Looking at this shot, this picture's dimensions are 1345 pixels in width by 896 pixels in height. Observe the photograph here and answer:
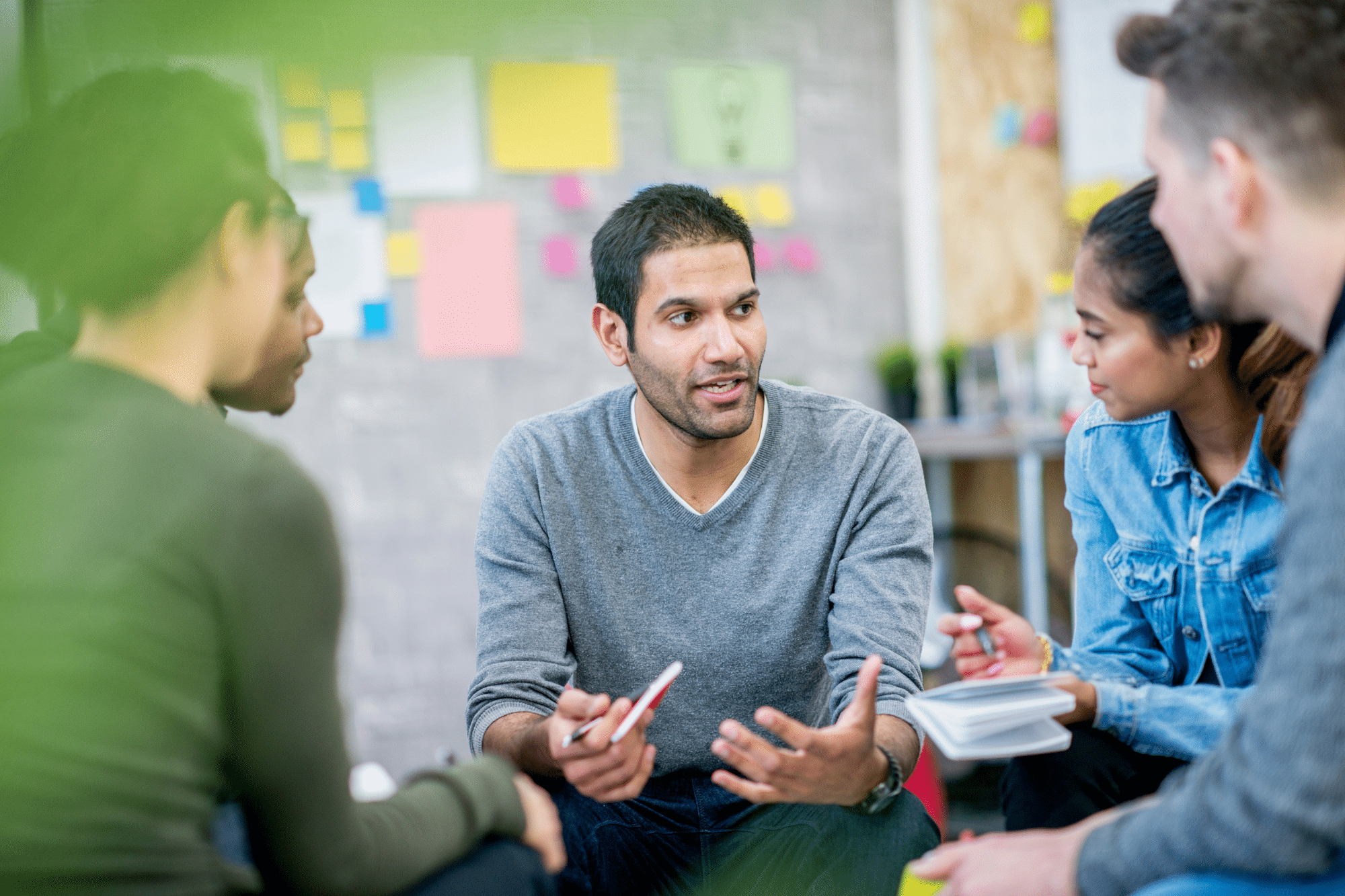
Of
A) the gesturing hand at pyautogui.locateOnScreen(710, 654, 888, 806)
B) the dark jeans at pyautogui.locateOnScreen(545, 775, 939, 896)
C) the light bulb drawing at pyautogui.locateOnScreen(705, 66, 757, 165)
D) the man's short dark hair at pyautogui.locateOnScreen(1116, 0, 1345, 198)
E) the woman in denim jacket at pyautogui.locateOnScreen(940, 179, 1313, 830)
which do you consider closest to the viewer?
the man's short dark hair at pyautogui.locateOnScreen(1116, 0, 1345, 198)

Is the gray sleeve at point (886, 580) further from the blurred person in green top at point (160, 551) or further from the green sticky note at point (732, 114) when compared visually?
the green sticky note at point (732, 114)

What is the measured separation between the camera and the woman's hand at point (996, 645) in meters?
1.09

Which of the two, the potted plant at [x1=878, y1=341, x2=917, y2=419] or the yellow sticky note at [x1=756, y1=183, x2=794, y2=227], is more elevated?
the yellow sticky note at [x1=756, y1=183, x2=794, y2=227]

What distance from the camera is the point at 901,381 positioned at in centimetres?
282

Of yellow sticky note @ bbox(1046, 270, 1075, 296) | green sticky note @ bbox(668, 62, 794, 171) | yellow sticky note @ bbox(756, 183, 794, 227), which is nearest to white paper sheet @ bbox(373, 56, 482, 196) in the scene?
green sticky note @ bbox(668, 62, 794, 171)

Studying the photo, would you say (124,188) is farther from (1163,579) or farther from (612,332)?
(1163,579)

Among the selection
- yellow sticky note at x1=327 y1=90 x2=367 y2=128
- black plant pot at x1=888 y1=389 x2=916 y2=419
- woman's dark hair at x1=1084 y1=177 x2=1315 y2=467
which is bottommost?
black plant pot at x1=888 y1=389 x2=916 y2=419

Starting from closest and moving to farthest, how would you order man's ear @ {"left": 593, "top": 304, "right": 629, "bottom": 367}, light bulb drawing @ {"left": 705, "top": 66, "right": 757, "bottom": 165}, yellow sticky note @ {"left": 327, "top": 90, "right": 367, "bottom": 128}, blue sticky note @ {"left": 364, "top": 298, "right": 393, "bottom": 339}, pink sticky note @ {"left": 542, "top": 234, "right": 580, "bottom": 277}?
1. man's ear @ {"left": 593, "top": 304, "right": 629, "bottom": 367}
2. yellow sticky note @ {"left": 327, "top": 90, "right": 367, "bottom": 128}
3. blue sticky note @ {"left": 364, "top": 298, "right": 393, "bottom": 339}
4. pink sticky note @ {"left": 542, "top": 234, "right": 580, "bottom": 277}
5. light bulb drawing @ {"left": 705, "top": 66, "right": 757, "bottom": 165}

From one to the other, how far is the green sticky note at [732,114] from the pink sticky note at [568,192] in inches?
11.6

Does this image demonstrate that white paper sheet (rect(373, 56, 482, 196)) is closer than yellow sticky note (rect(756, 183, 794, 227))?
Yes

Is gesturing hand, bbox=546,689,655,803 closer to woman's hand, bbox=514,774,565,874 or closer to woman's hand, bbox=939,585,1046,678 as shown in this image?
woman's hand, bbox=514,774,565,874

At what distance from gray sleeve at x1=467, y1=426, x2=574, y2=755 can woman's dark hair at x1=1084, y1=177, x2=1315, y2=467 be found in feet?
2.51

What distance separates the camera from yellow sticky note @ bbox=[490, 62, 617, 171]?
2.59 meters

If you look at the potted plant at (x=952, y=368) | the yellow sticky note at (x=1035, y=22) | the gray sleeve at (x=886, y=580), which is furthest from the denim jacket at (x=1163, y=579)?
the yellow sticky note at (x=1035, y=22)
